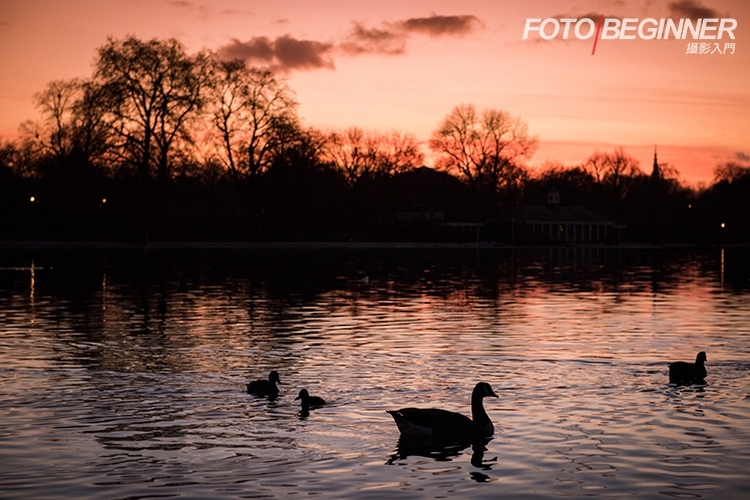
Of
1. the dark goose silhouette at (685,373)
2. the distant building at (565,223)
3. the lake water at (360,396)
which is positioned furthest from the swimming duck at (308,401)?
the distant building at (565,223)

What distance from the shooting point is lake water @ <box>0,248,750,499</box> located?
1295 cm

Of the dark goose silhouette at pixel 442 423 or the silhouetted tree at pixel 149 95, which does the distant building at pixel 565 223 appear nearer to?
the silhouetted tree at pixel 149 95

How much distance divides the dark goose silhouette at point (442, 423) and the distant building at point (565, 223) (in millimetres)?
133538

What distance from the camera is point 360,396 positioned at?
18.8 m

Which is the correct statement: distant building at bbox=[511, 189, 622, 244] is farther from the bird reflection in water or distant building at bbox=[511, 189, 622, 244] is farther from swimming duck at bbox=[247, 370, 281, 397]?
the bird reflection in water

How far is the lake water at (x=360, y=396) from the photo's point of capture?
1295 centimetres

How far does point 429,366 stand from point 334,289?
2562cm

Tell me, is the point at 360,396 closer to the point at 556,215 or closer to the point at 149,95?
the point at 149,95

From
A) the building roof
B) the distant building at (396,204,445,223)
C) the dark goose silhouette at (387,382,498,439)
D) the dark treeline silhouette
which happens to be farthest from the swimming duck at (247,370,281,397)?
the distant building at (396,204,445,223)

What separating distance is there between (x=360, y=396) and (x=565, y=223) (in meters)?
140

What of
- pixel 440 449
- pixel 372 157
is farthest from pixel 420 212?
pixel 440 449

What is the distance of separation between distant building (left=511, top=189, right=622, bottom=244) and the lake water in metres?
110

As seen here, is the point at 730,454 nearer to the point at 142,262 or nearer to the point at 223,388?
the point at 223,388

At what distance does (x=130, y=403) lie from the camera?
58.9ft
